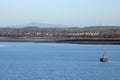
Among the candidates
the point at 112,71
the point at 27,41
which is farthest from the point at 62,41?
the point at 112,71

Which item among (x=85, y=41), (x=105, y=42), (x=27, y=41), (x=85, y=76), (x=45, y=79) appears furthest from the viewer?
(x=27, y=41)

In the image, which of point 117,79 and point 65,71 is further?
point 65,71

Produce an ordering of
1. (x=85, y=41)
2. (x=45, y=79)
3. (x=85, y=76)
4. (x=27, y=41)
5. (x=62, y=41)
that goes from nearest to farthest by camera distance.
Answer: (x=45, y=79)
(x=85, y=76)
(x=85, y=41)
(x=62, y=41)
(x=27, y=41)

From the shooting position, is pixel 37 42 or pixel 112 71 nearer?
pixel 112 71

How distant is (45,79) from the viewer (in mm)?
43969

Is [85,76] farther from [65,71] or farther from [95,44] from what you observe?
[95,44]

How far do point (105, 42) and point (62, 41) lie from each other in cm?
3088

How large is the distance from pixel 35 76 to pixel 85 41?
116 m

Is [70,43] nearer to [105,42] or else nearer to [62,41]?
[62,41]

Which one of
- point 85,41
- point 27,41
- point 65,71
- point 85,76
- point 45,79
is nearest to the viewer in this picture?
point 45,79

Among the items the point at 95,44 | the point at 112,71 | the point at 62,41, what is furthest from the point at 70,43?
the point at 112,71

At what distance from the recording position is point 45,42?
7062 inches

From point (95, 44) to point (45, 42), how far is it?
98.7 ft

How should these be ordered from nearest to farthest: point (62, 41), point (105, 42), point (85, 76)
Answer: point (85, 76)
point (105, 42)
point (62, 41)
